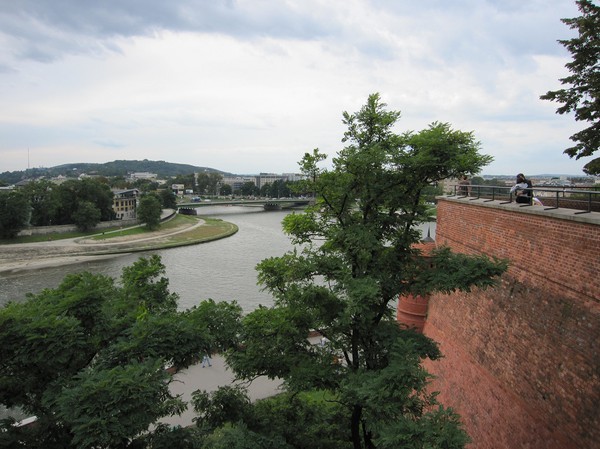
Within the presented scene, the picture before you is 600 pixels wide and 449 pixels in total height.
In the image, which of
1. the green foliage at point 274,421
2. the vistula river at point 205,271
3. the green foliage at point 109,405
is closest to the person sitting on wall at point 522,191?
the green foliage at point 274,421

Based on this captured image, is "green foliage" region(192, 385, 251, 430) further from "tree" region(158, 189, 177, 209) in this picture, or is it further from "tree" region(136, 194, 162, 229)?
"tree" region(158, 189, 177, 209)

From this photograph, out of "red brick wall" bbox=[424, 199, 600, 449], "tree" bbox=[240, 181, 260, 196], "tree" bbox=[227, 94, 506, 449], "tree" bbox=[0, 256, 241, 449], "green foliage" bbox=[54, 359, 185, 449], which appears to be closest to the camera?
"green foliage" bbox=[54, 359, 185, 449]

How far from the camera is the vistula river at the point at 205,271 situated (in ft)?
89.8

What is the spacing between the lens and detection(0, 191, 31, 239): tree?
47.7 metres

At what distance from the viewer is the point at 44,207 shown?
5453cm

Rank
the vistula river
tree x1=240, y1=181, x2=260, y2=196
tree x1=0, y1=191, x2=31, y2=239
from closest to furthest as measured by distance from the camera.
Answer: the vistula river
tree x1=0, y1=191, x2=31, y2=239
tree x1=240, y1=181, x2=260, y2=196

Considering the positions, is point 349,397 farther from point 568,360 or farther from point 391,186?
point 568,360

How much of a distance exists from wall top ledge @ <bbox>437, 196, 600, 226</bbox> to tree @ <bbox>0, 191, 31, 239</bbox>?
53.0m

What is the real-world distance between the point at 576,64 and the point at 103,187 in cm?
6318

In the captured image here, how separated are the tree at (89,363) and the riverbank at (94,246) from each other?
3856cm

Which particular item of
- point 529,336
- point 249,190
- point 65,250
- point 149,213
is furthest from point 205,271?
point 249,190

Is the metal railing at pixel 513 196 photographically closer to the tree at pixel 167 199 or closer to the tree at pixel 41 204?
the tree at pixel 41 204

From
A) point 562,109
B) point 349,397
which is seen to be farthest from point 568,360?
point 562,109

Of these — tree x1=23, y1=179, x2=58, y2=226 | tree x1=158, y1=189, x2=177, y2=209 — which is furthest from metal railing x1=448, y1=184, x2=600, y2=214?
tree x1=158, y1=189, x2=177, y2=209
